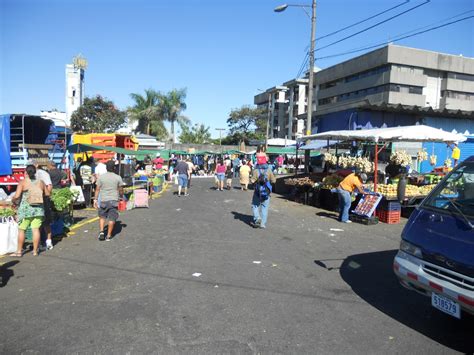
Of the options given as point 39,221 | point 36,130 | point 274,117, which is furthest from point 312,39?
point 274,117

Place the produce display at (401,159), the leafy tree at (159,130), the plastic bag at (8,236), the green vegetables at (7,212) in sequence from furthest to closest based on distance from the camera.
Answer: the leafy tree at (159,130), the produce display at (401,159), the green vegetables at (7,212), the plastic bag at (8,236)

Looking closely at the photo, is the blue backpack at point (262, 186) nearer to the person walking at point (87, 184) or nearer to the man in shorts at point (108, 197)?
the man in shorts at point (108, 197)

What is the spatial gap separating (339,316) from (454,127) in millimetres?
18540

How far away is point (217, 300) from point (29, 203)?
13.2ft

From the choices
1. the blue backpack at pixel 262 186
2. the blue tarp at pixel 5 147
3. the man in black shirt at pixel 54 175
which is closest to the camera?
the blue backpack at pixel 262 186

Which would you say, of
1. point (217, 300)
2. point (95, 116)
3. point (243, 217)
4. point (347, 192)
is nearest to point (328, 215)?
point (347, 192)

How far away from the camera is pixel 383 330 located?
390 cm

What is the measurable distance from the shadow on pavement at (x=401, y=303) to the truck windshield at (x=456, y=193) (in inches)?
48.1

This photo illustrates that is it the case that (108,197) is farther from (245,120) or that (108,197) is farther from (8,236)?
(245,120)

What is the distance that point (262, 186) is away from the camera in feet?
29.2

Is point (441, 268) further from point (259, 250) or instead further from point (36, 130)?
point (36, 130)

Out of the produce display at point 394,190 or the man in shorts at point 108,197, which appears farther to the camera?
the produce display at point 394,190

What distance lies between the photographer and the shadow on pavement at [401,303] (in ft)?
12.5

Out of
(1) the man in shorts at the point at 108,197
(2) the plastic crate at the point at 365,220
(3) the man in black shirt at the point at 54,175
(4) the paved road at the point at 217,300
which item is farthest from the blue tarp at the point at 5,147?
(2) the plastic crate at the point at 365,220
